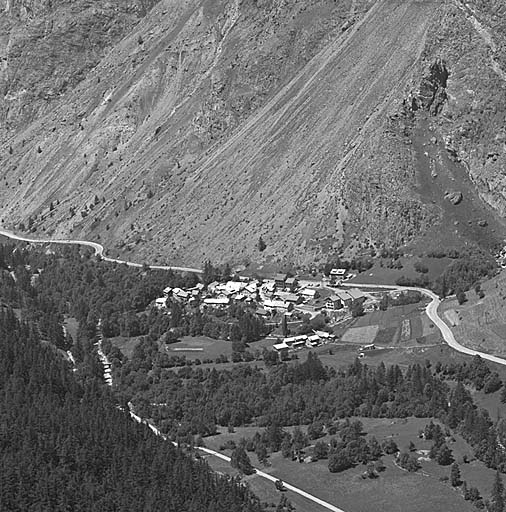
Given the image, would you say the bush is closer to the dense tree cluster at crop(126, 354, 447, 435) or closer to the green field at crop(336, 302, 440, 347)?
the dense tree cluster at crop(126, 354, 447, 435)

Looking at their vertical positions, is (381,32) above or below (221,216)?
above

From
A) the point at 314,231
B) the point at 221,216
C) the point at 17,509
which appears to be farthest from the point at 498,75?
the point at 17,509

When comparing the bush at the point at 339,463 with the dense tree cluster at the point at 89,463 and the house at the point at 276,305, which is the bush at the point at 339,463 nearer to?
the dense tree cluster at the point at 89,463

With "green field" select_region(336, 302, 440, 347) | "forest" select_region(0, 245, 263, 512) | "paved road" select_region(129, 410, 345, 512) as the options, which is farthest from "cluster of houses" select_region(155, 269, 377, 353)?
"forest" select_region(0, 245, 263, 512)

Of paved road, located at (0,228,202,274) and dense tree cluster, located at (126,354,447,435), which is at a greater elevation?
paved road, located at (0,228,202,274)

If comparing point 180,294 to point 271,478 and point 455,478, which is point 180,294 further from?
point 455,478

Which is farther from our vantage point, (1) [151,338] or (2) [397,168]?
Answer: (2) [397,168]

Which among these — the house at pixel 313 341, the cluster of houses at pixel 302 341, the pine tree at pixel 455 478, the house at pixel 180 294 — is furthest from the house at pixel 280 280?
the pine tree at pixel 455 478

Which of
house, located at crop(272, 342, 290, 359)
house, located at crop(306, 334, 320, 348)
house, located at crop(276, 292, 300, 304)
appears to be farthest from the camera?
house, located at crop(276, 292, 300, 304)

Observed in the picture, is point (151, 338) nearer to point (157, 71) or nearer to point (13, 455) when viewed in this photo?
point (13, 455)
